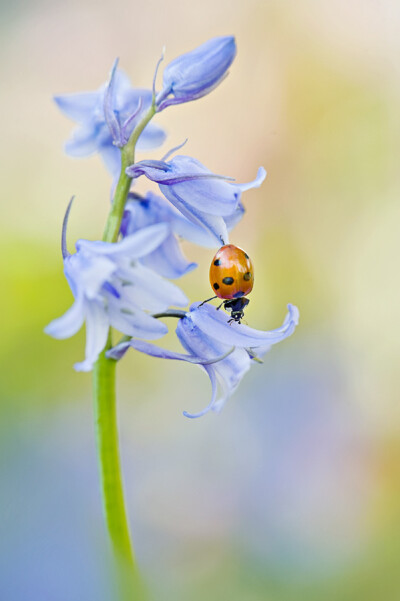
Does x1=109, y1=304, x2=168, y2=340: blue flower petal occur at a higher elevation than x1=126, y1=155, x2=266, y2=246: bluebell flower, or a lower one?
lower

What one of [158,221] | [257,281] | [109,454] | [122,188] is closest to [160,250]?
[158,221]

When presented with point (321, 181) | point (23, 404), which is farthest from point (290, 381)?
point (23, 404)

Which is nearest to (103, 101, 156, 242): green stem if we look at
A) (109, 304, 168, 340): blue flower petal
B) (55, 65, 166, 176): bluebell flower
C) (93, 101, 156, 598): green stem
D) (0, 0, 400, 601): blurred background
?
(93, 101, 156, 598): green stem

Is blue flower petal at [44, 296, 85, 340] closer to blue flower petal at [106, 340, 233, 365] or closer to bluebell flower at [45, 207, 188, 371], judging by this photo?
bluebell flower at [45, 207, 188, 371]

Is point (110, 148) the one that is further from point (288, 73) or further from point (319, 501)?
point (288, 73)

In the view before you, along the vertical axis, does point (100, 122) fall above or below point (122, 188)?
above

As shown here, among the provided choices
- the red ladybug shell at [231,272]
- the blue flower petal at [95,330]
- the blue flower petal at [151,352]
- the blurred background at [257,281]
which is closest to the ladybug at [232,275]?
the red ladybug shell at [231,272]

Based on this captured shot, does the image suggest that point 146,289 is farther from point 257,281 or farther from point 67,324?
point 257,281
